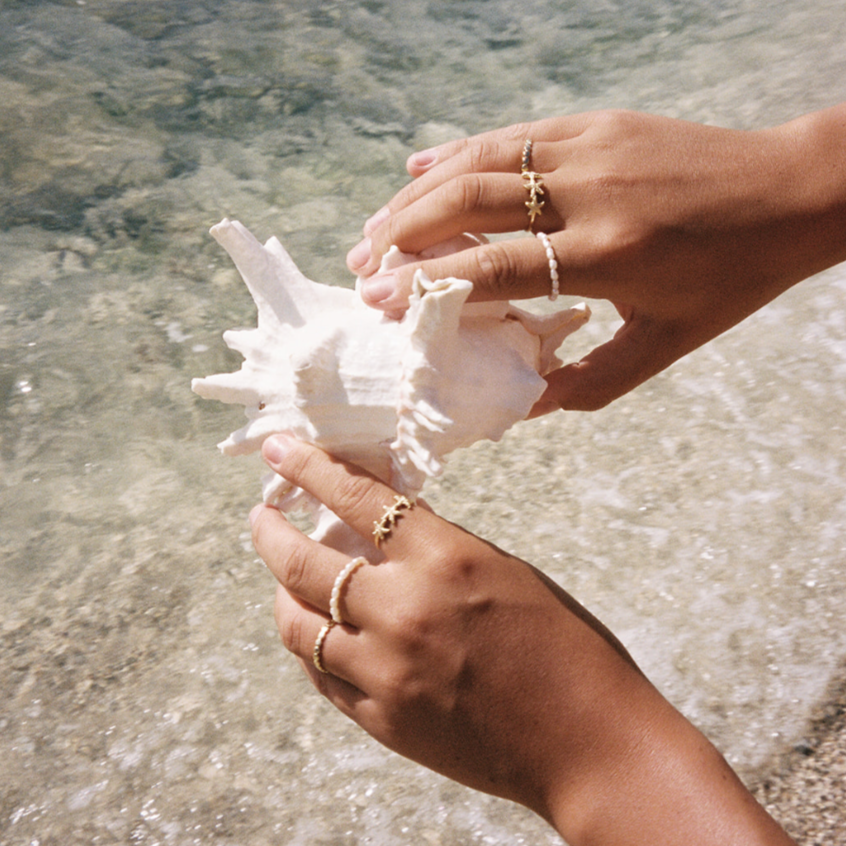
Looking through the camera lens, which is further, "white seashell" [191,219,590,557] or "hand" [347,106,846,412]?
"hand" [347,106,846,412]

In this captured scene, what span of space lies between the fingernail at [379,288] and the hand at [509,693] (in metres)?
0.29

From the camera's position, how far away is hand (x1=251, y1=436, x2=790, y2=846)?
3.62ft

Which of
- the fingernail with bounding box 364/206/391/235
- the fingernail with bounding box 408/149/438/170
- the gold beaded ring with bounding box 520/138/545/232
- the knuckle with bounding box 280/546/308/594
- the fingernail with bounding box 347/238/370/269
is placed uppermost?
the gold beaded ring with bounding box 520/138/545/232

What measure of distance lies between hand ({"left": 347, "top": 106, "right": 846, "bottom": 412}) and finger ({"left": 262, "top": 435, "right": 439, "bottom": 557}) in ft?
0.82

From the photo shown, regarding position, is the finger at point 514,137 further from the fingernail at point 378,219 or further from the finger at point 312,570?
the finger at point 312,570

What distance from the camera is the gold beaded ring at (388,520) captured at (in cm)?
118

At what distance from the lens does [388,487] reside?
1.23 m

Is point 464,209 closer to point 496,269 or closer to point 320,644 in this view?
point 496,269

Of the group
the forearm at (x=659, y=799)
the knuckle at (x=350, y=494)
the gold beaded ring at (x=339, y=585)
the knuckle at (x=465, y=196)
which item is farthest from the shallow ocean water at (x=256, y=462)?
the knuckle at (x=465, y=196)

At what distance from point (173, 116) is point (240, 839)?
286 centimetres

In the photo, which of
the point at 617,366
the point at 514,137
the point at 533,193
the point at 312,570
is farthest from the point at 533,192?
the point at 312,570

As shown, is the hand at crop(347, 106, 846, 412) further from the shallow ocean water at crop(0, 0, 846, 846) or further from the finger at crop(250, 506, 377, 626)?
the shallow ocean water at crop(0, 0, 846, 846)

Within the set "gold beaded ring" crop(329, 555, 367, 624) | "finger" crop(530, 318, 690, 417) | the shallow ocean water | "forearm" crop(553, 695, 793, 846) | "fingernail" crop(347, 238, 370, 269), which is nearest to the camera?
"forearm" crop(553, 695, 793, 846)

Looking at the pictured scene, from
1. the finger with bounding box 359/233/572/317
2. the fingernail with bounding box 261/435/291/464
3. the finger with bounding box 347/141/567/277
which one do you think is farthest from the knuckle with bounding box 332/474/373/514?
the finger with bounding box 347/141/567/277
